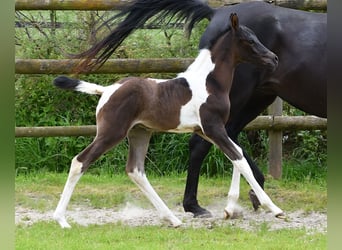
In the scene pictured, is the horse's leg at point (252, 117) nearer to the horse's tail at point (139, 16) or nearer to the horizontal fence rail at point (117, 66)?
the horse's tail at point (139, 16)

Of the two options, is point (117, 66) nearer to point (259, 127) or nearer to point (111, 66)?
point (111, 66)

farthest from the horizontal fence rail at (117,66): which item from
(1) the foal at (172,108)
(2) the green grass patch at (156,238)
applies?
(2) the green grass patch at (156,238)

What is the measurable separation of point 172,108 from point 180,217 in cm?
97

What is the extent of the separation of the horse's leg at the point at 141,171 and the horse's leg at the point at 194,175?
489 millimetres

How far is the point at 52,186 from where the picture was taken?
5.95m

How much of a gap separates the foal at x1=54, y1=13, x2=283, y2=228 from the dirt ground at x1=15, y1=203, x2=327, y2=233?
0.22 metres

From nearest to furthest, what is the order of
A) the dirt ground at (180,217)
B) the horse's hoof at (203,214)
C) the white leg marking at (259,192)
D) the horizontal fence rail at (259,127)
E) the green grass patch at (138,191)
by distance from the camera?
1. the white leg marking at (259,192)
2. the dirt ground at (180,217)
3. the horse's hoof at (203,214)
4. the green grass patch at (138,191)
5. the horizontal fence rail at (259,127)

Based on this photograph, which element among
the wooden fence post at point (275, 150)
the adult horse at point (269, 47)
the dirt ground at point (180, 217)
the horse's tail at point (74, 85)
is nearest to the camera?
the horse's tail at point (74, 85)

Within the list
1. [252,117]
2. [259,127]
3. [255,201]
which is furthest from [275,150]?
[255,201]

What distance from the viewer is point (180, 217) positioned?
4.88 metres

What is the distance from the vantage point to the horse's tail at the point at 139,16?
4766mm

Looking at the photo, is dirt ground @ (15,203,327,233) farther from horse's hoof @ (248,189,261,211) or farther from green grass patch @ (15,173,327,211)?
green grass patch @ (15,173,327,211)

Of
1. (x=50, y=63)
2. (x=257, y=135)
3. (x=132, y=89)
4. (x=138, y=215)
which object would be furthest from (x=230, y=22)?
(x=257, y=135)

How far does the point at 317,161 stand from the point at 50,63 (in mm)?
3158
